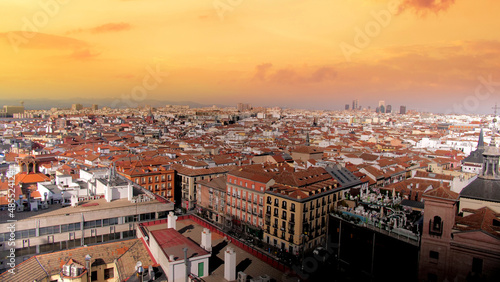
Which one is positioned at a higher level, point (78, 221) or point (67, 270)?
point (78, 221)

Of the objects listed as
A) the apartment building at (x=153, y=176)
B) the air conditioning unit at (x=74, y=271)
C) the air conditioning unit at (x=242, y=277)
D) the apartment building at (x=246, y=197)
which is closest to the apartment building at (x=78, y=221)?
the air conditioning unit at (x=74, y=271)

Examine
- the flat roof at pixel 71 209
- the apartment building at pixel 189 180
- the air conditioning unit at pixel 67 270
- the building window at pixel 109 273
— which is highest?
the flat roof at pixel 71 209

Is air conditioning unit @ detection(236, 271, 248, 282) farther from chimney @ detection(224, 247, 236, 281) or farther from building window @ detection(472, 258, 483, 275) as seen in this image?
building window @ detection(472, 258, 483, 275)

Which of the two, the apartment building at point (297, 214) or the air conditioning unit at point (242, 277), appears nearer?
the air conditioning unit at point (242, 277)

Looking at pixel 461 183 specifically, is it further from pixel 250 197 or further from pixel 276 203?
pixel 250 197

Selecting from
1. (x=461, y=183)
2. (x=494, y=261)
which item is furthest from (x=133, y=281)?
(x=461, y=183)

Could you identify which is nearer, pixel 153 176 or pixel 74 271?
pixel 74 271

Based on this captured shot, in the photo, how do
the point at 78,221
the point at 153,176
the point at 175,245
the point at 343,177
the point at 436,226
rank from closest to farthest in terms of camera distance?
the point at 175,245 → the point at 436,226 → the point at 78,221 → the point at 343,177 → the point at 153,176

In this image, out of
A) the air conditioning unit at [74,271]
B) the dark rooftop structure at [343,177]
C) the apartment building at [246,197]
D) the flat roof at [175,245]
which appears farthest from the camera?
the dark rooftop structure at [343,177]

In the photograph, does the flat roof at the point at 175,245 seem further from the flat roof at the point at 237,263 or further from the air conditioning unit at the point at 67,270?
the air conditioning unit at the point at 67,270


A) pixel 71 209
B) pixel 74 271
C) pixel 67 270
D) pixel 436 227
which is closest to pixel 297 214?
pixel 436 227

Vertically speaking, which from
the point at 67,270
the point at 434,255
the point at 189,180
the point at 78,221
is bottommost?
the point at 189,180

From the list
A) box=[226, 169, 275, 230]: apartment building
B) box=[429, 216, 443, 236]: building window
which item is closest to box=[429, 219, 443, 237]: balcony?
box=[429, 216, 443, 236]: building window

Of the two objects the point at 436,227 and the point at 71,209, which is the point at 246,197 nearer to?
Result: the point at 71,209
